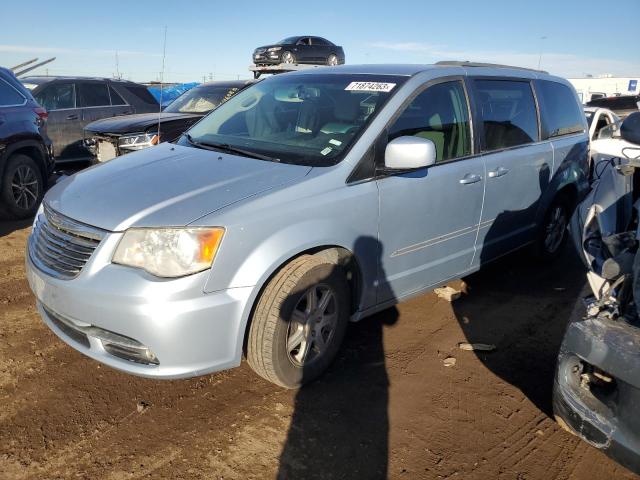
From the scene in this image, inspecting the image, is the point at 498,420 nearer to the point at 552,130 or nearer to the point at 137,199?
the point at 137,199

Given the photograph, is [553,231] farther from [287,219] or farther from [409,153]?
[287,219]

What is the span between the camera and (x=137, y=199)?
2.67m

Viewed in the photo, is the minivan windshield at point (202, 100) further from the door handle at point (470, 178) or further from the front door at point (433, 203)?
the door handle at point (470, 178)

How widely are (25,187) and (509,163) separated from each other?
18.6 feet

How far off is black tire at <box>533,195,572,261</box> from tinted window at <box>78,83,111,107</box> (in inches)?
306

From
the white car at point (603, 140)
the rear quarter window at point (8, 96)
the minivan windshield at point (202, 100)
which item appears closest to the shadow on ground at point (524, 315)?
the white car at point (603, 140)

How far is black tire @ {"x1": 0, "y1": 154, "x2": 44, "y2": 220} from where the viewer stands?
6117 millimetres

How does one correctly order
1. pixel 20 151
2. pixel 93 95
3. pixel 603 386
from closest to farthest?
1. pixel 603 386
2. pixel 20 151
3. pixel 93 95

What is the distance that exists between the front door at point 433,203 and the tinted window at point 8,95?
515 cm

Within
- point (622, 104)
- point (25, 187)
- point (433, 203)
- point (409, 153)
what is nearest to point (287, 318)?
point (409, 153)

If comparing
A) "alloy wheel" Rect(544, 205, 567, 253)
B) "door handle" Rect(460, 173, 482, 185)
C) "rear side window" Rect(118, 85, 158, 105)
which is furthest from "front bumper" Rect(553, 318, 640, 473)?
"rear side window" Rect(118, 85, 158, 105)

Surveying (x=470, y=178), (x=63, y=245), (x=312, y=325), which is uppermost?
(x=470, y=178)

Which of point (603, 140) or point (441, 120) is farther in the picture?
point (603, 140)

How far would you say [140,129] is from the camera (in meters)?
6.94
